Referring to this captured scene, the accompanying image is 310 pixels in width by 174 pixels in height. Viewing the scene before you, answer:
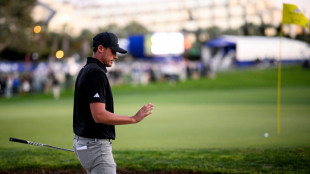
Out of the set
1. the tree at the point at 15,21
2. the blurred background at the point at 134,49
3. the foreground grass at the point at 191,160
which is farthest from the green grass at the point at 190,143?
the tree at the point at 15,21

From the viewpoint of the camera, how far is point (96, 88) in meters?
4.57

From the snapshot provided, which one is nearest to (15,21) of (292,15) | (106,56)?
(292,15)

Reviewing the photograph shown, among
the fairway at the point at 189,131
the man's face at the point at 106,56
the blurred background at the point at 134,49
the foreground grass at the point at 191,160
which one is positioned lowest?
the foreground grass at the point at 191,160

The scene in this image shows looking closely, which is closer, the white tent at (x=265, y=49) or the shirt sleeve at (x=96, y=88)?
the shirt sleeve at (x=96, y=88)

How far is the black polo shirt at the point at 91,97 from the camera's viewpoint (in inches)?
181

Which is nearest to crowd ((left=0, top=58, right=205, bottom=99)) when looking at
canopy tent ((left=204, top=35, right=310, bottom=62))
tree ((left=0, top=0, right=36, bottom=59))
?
tree ((left=0, top=0, right=36, bottom=59))

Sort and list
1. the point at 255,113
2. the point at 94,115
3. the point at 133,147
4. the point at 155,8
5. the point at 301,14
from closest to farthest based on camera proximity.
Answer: the point at 94,115, the point at 133,147, the point at 301,14, the point at 255,113, the point at 155,8

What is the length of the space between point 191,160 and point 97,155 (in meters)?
5.16

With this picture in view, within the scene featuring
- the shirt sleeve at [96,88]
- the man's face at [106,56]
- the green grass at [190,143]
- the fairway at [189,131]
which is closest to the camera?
the shirt sleeve at [96,88]

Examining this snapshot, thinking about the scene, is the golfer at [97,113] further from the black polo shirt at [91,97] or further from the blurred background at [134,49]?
the blurred background at [134,49]

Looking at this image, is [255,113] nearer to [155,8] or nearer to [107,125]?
[107,125]

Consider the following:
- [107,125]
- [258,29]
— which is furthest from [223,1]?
[107,125]

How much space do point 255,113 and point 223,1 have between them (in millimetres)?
133466

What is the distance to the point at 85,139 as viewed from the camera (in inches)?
188
